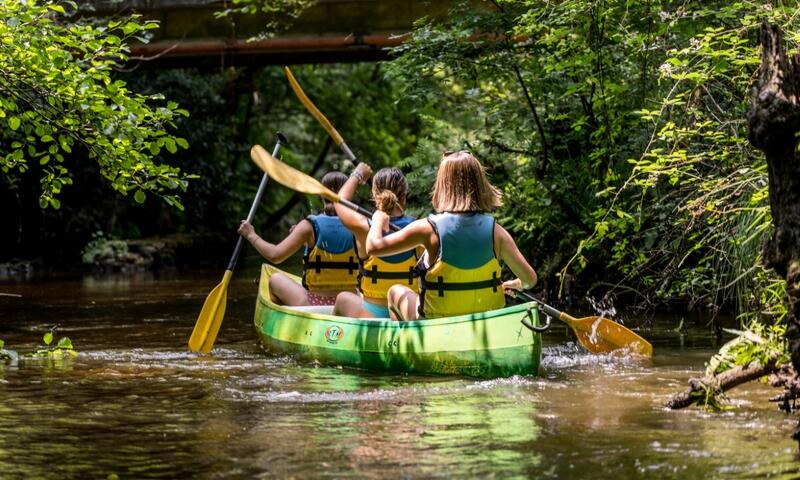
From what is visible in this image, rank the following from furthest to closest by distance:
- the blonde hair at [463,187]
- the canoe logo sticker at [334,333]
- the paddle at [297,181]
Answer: the canoe logo sticker at [334,333]
the paddle at [297,181]
the blonde hair at [463,187]

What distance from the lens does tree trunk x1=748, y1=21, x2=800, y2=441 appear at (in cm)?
475

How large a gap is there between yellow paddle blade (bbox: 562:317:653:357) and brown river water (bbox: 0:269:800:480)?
0.10m

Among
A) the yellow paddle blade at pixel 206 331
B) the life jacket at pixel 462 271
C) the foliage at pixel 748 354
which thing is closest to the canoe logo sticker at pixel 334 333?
the life jacket at pixel 462 271

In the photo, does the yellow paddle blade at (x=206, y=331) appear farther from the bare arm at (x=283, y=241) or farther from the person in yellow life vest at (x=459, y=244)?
the person in yellow life vest at (x=459, y=244)

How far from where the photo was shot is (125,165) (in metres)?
7.29

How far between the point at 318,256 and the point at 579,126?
2.47 m

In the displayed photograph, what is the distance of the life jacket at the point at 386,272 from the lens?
802 centimetres

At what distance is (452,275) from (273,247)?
2.09 meters

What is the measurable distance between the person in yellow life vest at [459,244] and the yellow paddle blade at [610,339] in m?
0.82

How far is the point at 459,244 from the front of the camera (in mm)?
7102

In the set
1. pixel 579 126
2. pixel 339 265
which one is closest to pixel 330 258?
pixel 339 265

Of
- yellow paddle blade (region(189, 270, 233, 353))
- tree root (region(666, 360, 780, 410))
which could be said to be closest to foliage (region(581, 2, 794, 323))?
tree root (region(666, 360, 780, 410))

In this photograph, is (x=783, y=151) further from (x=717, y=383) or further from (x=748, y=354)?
(x=717, y=383)

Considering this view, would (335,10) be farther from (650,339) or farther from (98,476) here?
(98,476)
